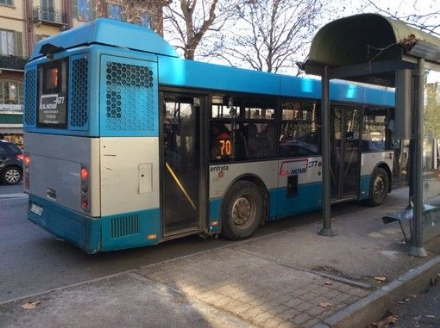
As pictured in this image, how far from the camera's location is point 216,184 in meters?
6.63

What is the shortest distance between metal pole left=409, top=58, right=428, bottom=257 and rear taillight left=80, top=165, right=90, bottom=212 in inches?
169

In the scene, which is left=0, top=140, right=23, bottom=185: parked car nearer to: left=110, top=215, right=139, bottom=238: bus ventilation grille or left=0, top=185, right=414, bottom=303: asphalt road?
left=0, top=185, right=414, bottom=303: asphalt road

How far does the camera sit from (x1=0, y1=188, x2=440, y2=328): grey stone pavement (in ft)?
13.4

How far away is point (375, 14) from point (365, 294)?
3.58m

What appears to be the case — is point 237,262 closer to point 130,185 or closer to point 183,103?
point 130,185

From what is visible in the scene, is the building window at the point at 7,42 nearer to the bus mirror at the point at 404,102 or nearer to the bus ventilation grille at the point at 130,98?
the bus ventilation grille at the point at 130,98

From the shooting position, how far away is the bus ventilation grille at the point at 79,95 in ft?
17.2

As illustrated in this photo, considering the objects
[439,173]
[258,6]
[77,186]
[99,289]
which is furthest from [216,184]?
[258,6]

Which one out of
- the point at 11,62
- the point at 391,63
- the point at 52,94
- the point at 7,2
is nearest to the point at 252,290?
the point at 52,94

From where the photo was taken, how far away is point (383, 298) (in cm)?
467

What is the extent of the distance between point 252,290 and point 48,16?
34961mm

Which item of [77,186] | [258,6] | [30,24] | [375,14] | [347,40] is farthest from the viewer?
[30,24]

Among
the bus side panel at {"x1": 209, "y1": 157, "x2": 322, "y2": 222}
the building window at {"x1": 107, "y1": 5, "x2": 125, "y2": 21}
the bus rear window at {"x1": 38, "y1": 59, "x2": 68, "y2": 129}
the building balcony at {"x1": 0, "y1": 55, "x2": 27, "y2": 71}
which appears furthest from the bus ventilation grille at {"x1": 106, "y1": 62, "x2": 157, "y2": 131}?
the building balcony at {"x1": 0, "y1": 55, "x2": 27, "y2": 71}

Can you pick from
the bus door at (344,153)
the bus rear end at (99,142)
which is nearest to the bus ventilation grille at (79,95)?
the bus rear end at (99,142)
